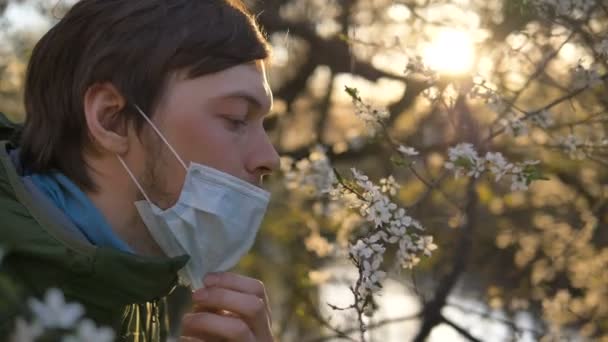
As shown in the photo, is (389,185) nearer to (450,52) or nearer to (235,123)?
(235,123)

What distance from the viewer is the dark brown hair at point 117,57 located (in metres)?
2.26

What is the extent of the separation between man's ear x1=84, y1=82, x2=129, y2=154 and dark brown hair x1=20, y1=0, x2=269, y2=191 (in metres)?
0.02

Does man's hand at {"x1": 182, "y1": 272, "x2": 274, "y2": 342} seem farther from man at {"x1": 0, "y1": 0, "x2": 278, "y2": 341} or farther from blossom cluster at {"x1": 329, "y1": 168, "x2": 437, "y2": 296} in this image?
blossom cluster at {"x1": 329, "y1": 168, "x2": 437, "y2": 296}

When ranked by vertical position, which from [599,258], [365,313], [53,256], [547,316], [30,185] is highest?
[599,258]

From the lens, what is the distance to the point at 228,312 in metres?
2.23

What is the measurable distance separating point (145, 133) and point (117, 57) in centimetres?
19

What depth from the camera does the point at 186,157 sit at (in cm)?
227

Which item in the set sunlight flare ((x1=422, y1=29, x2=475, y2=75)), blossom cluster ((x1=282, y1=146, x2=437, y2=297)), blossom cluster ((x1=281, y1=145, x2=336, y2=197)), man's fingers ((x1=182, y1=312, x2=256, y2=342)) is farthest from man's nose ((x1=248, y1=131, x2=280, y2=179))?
blossom cluster ((x1=281, y1=145, x2=336, y2=197))

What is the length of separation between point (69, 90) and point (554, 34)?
4.93 feet

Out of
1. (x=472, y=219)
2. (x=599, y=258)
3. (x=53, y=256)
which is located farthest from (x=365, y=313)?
(x=599, y=258)

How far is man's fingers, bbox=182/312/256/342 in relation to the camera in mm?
2119

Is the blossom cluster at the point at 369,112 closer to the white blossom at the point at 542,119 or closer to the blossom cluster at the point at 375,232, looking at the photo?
the blossom cluster at the point at 375,232

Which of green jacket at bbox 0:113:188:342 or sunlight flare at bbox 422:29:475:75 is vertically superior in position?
sunlight flare at bbox 422:29:475:75

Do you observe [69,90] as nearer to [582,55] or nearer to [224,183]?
[224,183]
